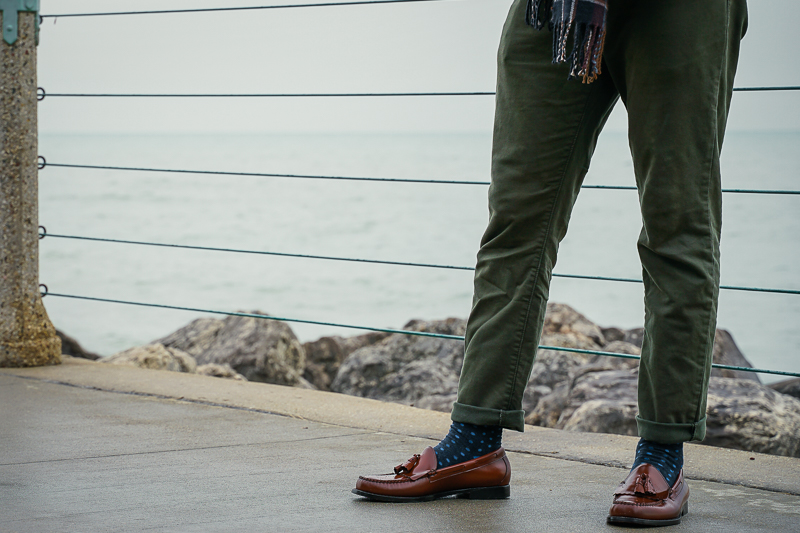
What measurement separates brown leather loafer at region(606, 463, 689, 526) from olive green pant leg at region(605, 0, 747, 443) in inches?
2.2

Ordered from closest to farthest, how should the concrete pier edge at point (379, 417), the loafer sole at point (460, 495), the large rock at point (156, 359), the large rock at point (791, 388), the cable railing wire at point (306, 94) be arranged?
the loafer sole at point (460, 495), the concrete pier edge at point (379, 417), the cable railing wire at point (306, 94), the large rock at point (156, 359), the large rock at point (791, 388)

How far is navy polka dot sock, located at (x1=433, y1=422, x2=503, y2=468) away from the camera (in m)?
1.25

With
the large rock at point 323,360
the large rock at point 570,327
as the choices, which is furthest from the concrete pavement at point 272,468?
the large rock at point 570,327

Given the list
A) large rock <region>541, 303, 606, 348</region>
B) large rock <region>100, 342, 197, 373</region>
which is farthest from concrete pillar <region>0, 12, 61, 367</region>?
large rock <region>541, 303, 606, 348</region>

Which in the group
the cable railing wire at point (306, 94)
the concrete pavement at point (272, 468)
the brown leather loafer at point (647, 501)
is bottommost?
the concrete pavement at point (272, 468)

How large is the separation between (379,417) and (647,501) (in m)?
0.86

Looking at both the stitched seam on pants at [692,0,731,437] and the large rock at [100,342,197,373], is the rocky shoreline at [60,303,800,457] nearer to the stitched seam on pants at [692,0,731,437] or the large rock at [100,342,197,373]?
the large rock at [100,342,197,373]

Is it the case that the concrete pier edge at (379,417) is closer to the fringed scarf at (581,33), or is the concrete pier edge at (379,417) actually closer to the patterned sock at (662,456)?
the patterned sock at (662,456)

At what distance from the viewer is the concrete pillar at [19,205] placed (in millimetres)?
2457

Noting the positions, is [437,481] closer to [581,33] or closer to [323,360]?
[581,33]

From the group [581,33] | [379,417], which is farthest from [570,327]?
[581,33]

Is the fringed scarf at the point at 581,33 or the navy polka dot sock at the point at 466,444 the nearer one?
the fringed scarf at the point at 581,33

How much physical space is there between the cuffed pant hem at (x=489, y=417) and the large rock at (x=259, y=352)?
245 centimetres

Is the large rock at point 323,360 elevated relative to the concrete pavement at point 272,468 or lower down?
lower down
